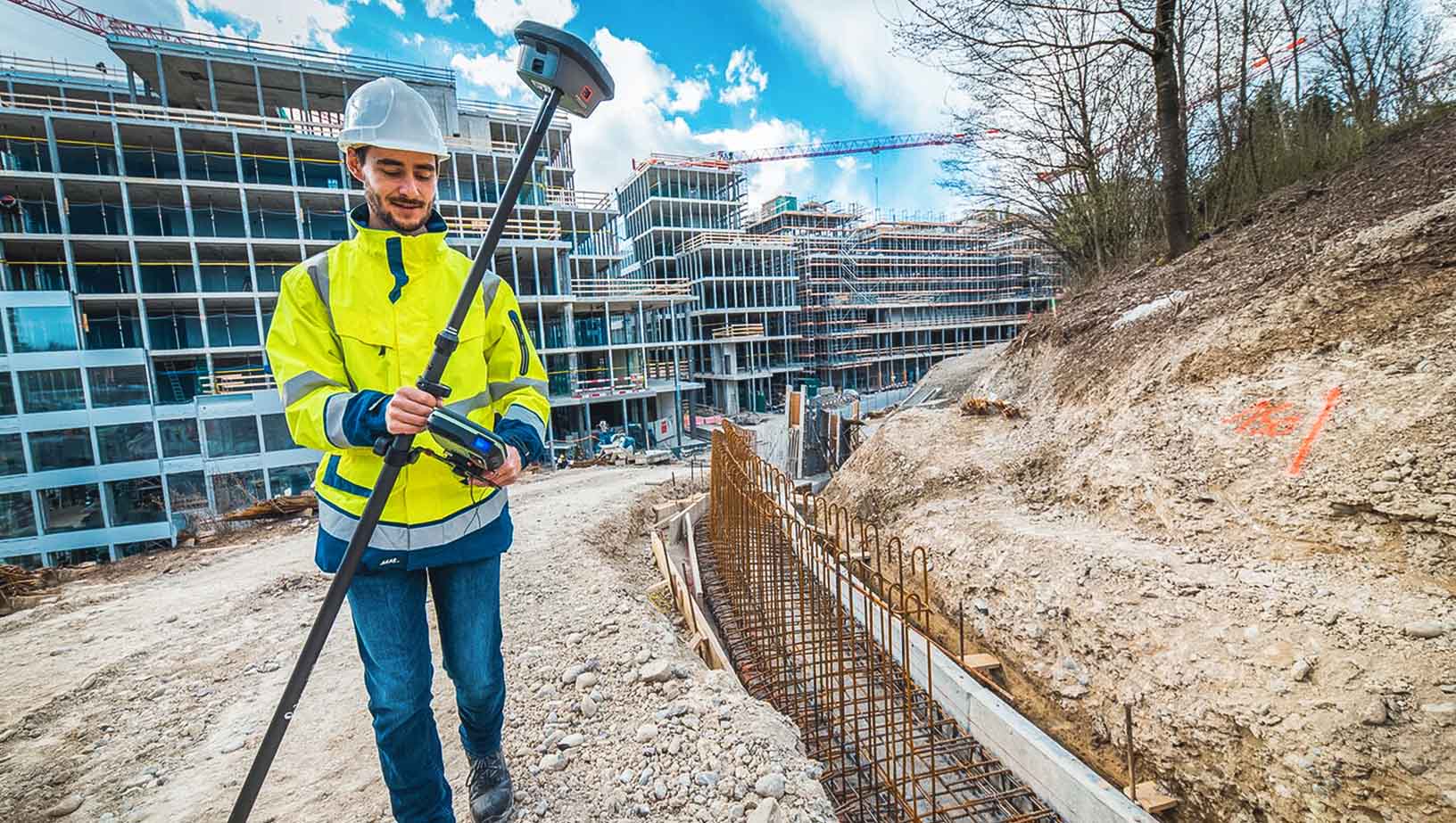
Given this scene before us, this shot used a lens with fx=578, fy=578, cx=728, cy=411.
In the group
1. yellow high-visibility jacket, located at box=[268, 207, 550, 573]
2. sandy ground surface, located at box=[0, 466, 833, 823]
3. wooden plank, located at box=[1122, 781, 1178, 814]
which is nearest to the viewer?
yellow high-visibility jacket, located at box=[268, 207, 550, 573]

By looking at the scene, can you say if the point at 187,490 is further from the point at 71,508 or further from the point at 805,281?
the point at 805,281

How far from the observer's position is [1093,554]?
4703 mm

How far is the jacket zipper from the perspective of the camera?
1.97m

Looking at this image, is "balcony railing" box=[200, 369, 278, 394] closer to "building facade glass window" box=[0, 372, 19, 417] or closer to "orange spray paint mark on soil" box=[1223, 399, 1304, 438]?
"building facade glass window" box=[0, 372, 19, 417]

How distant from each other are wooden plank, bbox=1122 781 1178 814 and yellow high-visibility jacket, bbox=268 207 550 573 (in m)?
3.83

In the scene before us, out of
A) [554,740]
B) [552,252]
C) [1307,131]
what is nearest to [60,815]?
[554,740]

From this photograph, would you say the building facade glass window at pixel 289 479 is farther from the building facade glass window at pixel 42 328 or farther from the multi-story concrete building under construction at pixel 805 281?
the multi-story concrete building under construction at pixel 805 281

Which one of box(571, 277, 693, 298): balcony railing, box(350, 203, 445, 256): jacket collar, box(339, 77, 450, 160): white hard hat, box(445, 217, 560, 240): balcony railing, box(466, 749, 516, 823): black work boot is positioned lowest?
box(466, 749, 516, 823): black work boot

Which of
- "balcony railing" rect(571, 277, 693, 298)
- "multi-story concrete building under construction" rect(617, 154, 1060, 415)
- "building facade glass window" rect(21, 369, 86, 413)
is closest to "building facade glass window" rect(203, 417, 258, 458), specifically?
"building facade glass window" rect(21, 369, 86, 413)

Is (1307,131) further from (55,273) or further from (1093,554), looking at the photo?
(55,273)

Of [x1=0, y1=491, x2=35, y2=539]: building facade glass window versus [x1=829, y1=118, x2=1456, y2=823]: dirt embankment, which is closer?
[x1=829, y1=118, x2=1456, y2=823]: dirt embankment

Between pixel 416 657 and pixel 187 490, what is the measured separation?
20900 millimetres

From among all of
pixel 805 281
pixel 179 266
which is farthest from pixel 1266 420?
pixel 805 281

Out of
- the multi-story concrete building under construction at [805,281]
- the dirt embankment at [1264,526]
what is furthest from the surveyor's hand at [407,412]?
the multi-story concrete building under construction at [805,281]
